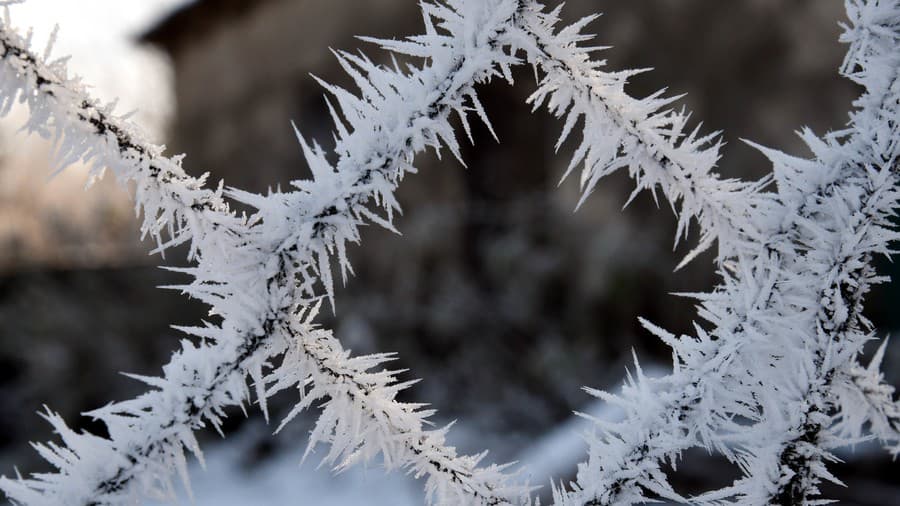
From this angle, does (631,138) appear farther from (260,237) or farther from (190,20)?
(190,20)

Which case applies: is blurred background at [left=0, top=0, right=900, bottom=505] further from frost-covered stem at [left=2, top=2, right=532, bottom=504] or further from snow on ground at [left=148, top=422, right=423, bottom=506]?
frost-covered stem at [left=2, top=2, right=532, bottom=504]

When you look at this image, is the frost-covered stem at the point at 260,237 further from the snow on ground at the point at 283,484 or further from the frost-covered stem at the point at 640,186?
the snow on ground at the point at 283,484

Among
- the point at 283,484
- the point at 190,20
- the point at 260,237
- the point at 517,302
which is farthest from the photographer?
the point at 190,20

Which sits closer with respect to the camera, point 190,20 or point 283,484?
point 283,484

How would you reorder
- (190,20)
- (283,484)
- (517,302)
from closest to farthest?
1. (283,484)
2. (517,302)
3. (190,20)

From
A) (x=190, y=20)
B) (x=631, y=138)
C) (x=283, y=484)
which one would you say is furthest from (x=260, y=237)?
(x=190, y=20)

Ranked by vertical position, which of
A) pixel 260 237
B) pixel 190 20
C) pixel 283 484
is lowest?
pixel 283 484

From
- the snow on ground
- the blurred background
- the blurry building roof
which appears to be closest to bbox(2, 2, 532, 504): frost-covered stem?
the blurred background

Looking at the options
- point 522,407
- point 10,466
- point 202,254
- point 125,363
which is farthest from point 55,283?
point 202,254

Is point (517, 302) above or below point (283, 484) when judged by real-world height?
above

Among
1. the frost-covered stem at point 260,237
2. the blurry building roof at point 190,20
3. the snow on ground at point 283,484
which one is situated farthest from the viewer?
the blurry building roof at point 190,20

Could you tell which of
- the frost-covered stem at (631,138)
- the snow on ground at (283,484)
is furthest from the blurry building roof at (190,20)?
the frost-covered stem at (631,138)
